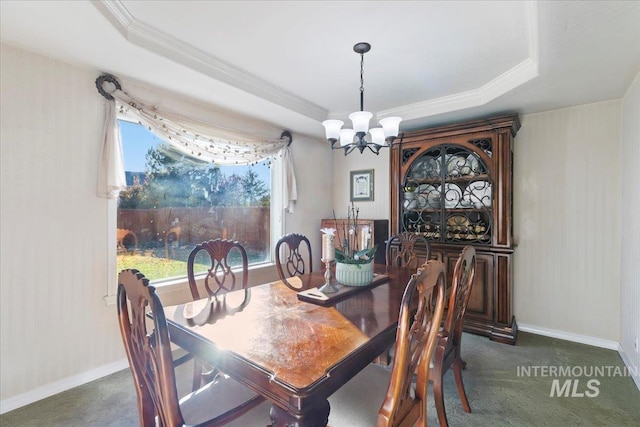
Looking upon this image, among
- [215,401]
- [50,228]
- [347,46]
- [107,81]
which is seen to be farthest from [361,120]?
[50,228]

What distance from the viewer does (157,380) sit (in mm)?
1062

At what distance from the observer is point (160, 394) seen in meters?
1.07

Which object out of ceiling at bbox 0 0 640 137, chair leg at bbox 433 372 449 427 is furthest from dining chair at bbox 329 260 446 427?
ceiling at bbox 0 0 640 137

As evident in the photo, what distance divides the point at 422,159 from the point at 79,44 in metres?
3.35

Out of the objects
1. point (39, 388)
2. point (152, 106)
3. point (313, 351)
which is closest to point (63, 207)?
point (152, 106)

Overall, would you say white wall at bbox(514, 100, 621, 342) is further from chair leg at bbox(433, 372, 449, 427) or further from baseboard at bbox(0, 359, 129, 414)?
baseboard at bbox(0, 359, 129, 414)

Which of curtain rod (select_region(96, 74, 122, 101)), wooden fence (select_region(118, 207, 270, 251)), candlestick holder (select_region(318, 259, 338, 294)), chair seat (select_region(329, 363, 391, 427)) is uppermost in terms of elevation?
curtain rod (select_region(96, 74, 122, 101))

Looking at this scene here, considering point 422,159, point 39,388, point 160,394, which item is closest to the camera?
point 160,394

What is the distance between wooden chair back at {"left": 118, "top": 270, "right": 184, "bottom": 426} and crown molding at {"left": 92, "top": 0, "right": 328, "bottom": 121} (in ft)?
5.25

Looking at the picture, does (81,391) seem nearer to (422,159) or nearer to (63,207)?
(63,207)

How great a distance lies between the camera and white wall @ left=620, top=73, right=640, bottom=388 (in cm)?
235

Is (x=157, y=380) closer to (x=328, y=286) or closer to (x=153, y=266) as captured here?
(x=328, y=286)

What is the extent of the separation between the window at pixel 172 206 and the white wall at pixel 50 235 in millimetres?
265

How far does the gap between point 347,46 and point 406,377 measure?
7.15ft
